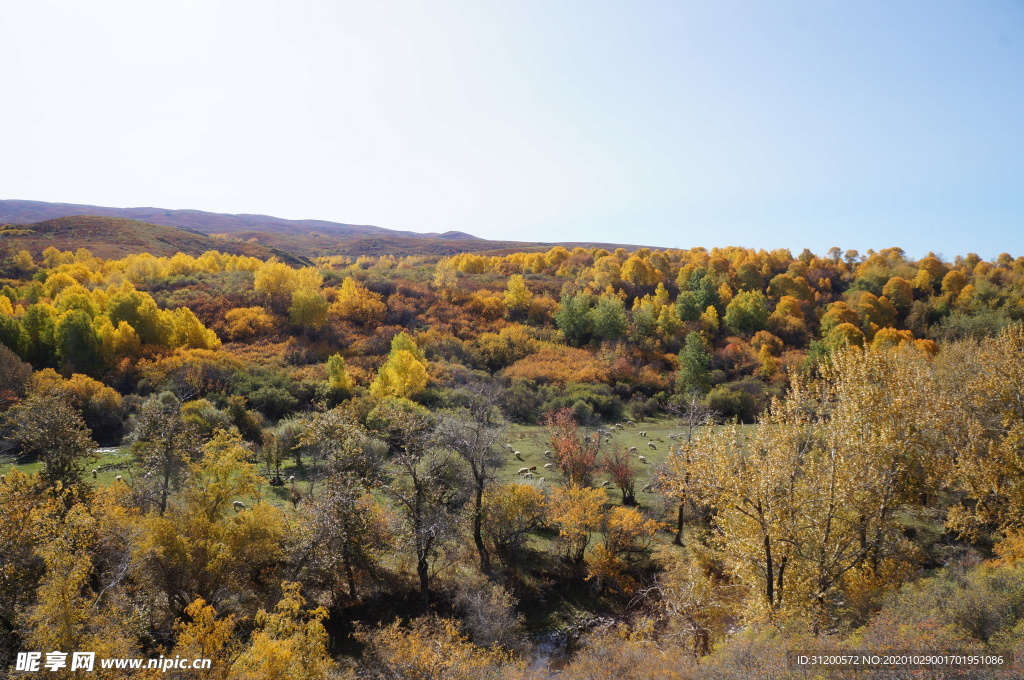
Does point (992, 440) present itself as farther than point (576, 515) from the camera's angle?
No

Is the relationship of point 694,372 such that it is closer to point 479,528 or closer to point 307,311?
point 479,528

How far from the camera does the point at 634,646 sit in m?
16.6

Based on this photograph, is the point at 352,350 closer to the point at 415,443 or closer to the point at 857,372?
the point at 415,443

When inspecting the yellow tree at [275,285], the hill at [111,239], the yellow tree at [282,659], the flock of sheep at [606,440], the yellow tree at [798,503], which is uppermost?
the hill at [111,239]

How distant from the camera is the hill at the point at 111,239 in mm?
89688

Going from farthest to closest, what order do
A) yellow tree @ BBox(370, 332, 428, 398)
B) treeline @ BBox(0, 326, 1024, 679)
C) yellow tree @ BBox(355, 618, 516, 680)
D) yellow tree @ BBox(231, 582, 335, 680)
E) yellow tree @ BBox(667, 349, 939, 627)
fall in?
yellow tree @ BBox(370, 332, 428, 398) < yellow tree @ BBox(355, 618, 516, 680) < yellow tree @ BBox(667, 349, 939, 627) < treeline @ BBox(0, 326, 1024, 679) < yellow tree @ BBox(231, 582, 335, 680)

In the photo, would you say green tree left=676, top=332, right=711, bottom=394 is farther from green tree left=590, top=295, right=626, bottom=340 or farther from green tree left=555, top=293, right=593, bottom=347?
green tree left=555, top=293, right=593, bottom=347

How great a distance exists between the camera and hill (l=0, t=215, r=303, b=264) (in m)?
89.7

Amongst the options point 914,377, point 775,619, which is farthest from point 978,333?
point 775,619

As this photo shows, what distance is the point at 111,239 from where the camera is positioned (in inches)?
3939

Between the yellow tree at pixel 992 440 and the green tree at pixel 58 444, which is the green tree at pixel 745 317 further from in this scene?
the green tree at pixel 58 444

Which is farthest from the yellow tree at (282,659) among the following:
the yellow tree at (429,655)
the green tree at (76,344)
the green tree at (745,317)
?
the green tree at (745,317)

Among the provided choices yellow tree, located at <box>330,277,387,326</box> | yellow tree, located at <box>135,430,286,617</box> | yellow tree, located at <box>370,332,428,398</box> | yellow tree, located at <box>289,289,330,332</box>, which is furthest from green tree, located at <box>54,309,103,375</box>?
yellow tree, located at <box>135,430,286,617</box>

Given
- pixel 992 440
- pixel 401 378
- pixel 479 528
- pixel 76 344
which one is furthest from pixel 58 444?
pixel 992 440
